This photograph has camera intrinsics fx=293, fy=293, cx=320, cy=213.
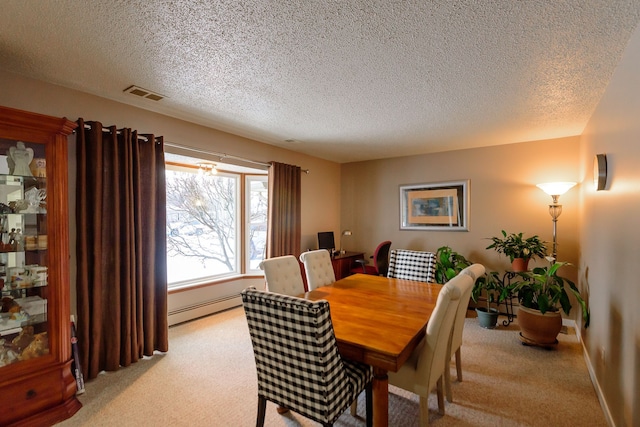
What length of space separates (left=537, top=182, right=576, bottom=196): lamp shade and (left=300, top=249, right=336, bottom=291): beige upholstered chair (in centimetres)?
274

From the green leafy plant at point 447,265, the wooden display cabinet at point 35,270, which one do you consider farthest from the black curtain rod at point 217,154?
the green leafy plant at point 447,265

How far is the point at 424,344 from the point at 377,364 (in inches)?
13.9

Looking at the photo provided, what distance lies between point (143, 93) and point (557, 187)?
4.43m

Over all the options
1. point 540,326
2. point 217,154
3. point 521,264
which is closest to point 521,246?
point 521,264

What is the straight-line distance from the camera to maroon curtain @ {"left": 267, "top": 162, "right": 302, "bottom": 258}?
408cm

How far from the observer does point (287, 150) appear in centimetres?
450

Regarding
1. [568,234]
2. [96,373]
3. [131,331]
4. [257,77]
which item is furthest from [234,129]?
[568,234]

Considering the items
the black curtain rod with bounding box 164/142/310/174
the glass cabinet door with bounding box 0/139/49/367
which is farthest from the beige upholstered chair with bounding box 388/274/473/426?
the black curtain rod with bounding box 164/142/310/174

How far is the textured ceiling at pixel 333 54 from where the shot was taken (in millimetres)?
1453

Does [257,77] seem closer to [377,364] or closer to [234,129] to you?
[234,129]

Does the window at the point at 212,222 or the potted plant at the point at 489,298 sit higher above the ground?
the window at the point at 212,222

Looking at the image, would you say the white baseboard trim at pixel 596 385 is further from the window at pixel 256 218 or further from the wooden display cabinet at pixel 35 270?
the window at pixel 256 218

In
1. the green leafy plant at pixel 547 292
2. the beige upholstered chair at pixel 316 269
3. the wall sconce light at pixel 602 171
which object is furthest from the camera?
the beige upholstered chair at pixel 316 269

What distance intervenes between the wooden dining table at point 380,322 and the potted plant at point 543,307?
1108mm
